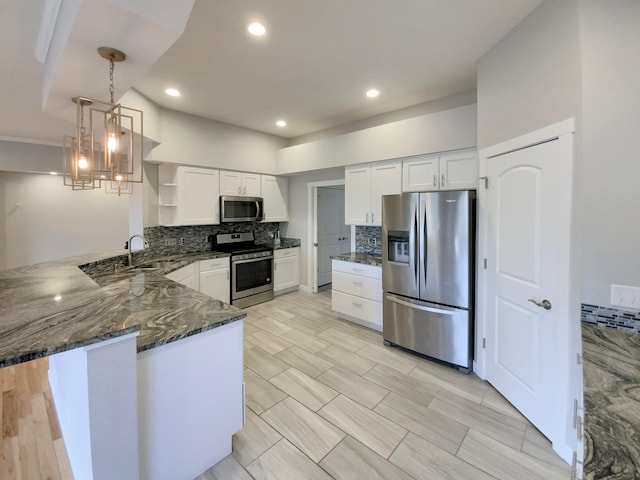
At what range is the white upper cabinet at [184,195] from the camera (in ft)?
12.6

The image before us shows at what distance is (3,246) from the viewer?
16.8 ft

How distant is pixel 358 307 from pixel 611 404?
2.81m

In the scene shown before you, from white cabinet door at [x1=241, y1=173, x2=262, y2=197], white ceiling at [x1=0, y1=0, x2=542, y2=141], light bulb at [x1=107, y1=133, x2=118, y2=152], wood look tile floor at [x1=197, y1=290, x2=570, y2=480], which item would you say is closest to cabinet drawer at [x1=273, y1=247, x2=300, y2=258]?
white cabinet door at [x1=241, y1=173, x2=262, y2=197]

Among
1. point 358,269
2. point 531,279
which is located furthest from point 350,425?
point 358,269

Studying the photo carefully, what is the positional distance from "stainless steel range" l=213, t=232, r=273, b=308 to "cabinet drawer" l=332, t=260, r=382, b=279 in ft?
4.32

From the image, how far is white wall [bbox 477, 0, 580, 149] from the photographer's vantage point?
1.67m

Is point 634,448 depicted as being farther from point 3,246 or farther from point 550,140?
point 3,246

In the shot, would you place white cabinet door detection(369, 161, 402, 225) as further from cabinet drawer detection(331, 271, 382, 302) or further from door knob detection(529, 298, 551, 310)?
door knob detection(529, 298, 551, 310)

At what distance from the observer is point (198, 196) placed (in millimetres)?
4023

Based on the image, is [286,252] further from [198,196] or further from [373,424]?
[373,424]

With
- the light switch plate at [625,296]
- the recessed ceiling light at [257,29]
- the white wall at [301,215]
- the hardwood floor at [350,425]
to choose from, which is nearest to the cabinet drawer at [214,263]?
the hardwood floor at [350,425]

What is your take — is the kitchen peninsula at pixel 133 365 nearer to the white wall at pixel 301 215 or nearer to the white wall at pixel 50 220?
the white wall at pixel 301 215

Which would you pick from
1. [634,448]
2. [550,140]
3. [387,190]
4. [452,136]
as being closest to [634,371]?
[634,448]

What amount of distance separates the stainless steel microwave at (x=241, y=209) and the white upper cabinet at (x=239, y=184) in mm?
108
